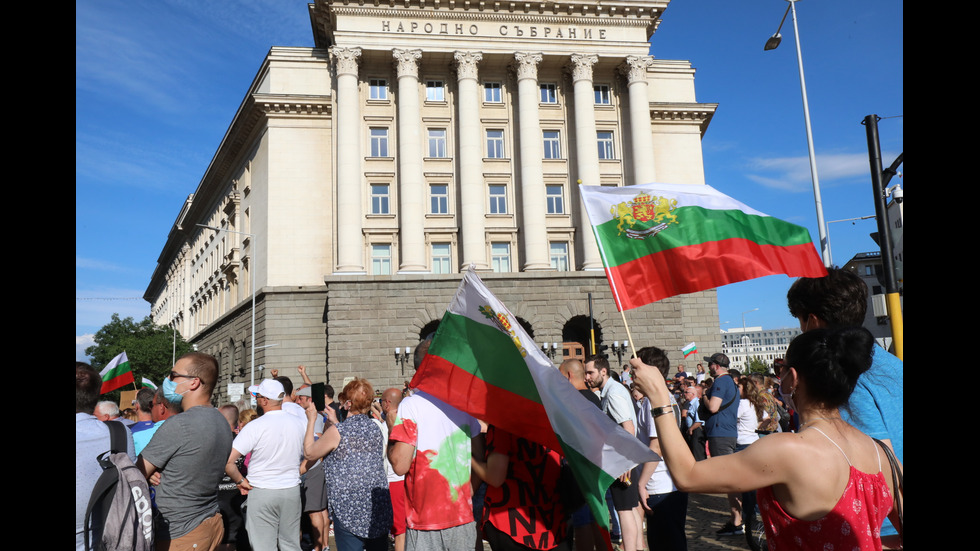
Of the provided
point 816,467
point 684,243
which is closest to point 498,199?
point 684,243

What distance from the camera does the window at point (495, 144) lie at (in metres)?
34.9

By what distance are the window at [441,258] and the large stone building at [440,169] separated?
0.10 meters

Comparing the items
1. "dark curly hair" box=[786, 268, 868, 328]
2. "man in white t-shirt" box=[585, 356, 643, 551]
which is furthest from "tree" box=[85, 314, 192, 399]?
"dark curly hair" box=[786, 268, 868, 328]

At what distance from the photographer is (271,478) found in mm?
6406

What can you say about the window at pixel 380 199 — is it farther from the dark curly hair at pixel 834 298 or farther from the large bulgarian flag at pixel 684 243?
the dark curly hair at pixel 834 298

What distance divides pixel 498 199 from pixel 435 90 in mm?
6656

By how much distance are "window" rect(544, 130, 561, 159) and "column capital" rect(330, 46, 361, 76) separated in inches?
407

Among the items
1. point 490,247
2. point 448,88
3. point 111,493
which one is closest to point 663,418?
point 111,493

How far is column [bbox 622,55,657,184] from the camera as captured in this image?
113 ft

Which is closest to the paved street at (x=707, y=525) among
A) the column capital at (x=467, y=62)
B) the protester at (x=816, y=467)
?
the protester at (x=816, y=467)

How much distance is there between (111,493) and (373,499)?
9.52 ft

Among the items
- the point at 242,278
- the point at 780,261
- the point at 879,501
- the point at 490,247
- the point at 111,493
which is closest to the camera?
the point at 879,501
